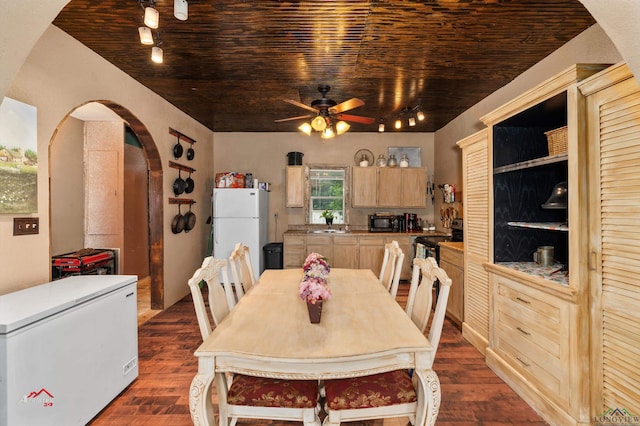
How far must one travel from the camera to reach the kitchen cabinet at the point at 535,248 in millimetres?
1728

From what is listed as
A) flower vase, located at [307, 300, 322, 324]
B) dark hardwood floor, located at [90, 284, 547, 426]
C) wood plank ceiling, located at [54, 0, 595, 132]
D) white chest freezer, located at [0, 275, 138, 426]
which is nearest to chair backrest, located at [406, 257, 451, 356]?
flower vase, located at [307, 300, 322, 324]

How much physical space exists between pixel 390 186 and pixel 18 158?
15.8 ft

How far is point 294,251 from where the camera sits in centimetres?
529

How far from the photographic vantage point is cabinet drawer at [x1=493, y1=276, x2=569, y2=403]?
1.84m

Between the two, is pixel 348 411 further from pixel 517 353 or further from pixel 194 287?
pixel 517 353

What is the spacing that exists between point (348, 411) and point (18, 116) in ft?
8.70

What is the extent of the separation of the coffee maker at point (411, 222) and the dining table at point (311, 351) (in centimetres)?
409

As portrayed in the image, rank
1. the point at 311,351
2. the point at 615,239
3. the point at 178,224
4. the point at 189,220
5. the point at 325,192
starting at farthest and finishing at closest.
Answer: the point at 325,192, the point at 189,220, the point at 178,224, the point at 615,239, the point at 311,351

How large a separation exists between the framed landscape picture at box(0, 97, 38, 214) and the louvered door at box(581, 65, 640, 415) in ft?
11.2

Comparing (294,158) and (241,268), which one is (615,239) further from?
(294,158)

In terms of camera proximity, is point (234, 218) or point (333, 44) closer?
point (333, 44)

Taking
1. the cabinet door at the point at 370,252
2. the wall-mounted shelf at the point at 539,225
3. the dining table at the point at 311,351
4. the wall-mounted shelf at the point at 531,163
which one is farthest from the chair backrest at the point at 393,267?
the cabinet door at the point at 370,252

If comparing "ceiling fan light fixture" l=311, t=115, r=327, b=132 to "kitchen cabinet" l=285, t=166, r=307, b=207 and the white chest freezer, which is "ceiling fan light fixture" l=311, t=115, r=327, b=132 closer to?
the white chest freezer

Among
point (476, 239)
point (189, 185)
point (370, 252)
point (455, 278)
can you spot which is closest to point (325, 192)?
point (370, 252)
